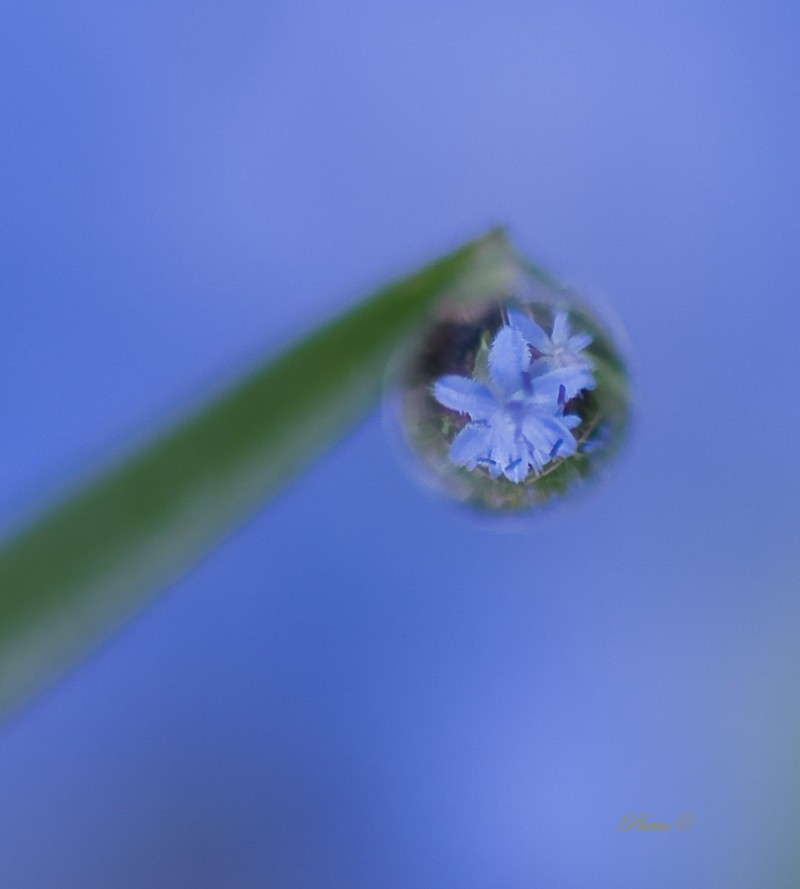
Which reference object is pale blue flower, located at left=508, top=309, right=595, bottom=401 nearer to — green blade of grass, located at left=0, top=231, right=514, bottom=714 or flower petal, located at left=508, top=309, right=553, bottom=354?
flower petal, located at left=508, top=309, right=553, bottom=354

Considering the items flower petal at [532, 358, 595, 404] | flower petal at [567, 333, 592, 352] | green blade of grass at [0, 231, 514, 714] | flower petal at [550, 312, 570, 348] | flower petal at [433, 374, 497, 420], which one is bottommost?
green blade of grass at [0, 231, 514, 714]

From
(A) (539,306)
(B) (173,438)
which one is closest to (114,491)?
(B) (173,438)

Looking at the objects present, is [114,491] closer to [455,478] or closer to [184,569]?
[184,569]

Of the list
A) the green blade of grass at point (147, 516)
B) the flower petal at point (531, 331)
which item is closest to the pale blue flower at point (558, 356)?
the flower petal at point (531, 331)

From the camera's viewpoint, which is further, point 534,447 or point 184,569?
point 534,447

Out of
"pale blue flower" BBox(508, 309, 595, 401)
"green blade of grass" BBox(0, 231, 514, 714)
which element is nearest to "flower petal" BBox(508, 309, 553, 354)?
"pale blue flower" BBox(508, 309, 595, 401)

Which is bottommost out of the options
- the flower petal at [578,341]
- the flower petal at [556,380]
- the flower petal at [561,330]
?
the flower petal at [556,380]

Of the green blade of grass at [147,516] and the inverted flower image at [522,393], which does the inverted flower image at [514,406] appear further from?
the green blade of grass at [147,516]

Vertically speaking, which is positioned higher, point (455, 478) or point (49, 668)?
point (455, 478)
